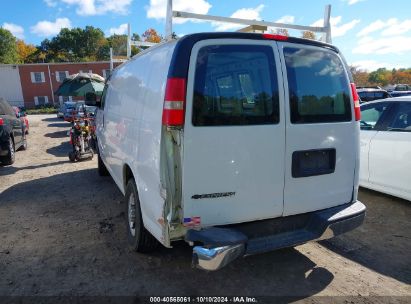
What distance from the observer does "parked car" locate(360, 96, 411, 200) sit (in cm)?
488

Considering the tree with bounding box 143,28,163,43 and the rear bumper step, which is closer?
the rear bumper step

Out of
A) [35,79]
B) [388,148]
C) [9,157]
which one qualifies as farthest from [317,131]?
[35,79]

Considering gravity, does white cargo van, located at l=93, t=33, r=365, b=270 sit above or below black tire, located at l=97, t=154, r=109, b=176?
above

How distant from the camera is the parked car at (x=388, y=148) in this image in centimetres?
488

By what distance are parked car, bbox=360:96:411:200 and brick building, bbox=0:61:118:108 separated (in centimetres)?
4053

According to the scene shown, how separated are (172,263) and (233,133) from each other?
5.47ft

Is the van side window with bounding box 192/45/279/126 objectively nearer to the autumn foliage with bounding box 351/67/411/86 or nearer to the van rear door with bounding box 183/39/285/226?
the van rear door with bounding box 183/39/285/226

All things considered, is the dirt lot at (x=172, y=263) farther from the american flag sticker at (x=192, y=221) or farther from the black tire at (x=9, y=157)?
the black tire at (x=9, y=157)

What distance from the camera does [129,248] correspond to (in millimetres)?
3916

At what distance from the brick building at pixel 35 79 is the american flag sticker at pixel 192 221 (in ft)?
139

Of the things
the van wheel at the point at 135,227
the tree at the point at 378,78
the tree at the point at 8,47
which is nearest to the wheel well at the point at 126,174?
the van wheel at the point at 135,227

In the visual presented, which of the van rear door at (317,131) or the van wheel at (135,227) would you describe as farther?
the van wheel at (135,227)

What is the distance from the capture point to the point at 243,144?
2.80 metres

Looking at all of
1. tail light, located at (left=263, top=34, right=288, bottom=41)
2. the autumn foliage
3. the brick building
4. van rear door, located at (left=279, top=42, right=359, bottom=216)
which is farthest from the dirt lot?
the autumn foliage
